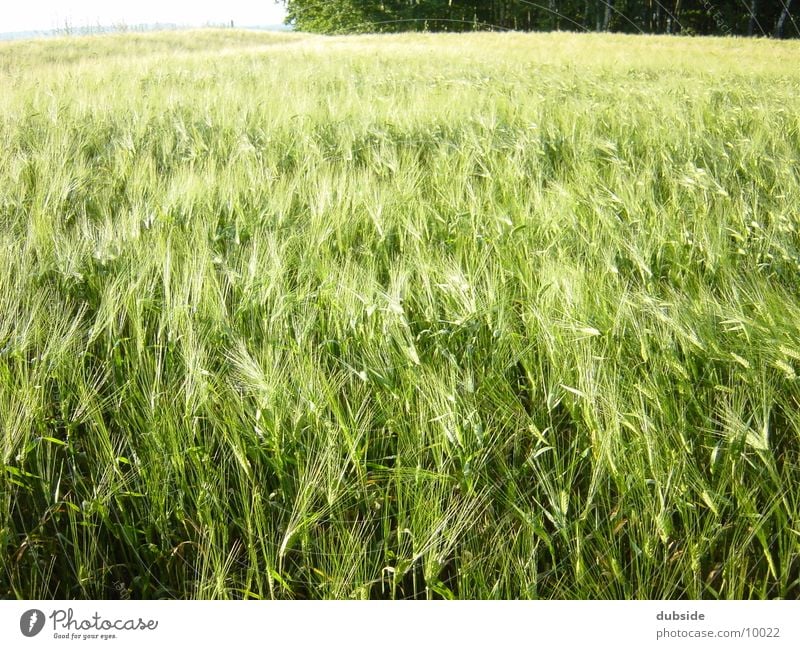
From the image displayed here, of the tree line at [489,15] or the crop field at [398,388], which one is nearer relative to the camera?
the crop field at [398,388]

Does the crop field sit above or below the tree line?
below

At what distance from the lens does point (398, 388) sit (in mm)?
974

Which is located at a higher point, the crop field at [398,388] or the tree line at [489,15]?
the tree line at [489,15]

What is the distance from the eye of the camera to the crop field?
2.64 ft

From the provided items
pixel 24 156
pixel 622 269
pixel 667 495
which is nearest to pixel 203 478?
pixel 667 495

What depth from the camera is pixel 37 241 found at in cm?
140

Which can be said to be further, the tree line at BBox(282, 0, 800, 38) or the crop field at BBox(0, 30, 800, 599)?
the tree line at BBox(282, 0, 800, 38)

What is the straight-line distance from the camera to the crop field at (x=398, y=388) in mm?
803

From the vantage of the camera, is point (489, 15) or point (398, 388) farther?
point (489, 15)

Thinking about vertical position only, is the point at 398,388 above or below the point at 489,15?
below
